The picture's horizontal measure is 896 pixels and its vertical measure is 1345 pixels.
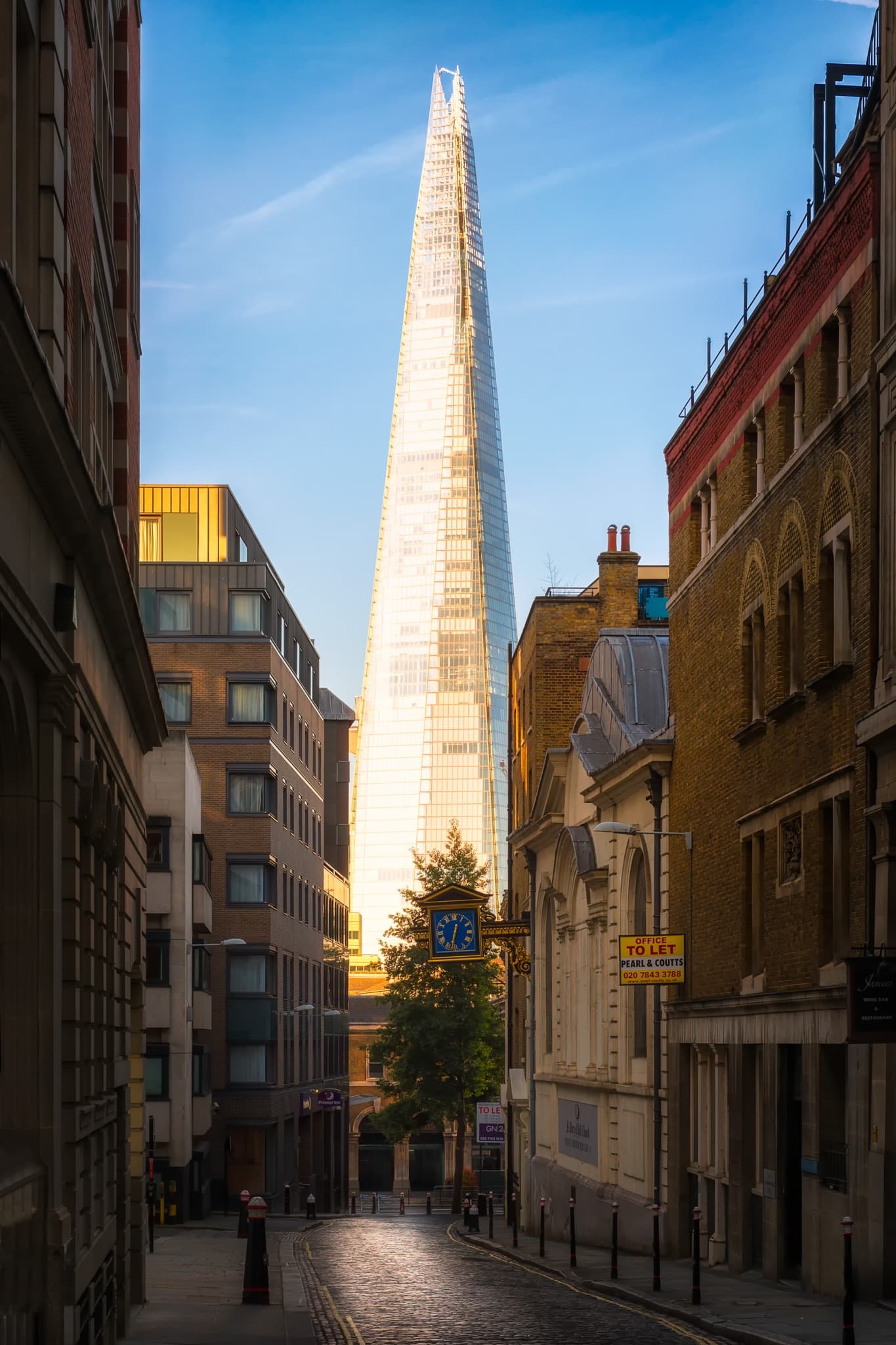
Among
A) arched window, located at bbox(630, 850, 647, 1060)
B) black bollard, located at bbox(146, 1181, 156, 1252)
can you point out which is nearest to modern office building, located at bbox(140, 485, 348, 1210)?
black bollard, located at bbox(146, 1181, 156, 1252)

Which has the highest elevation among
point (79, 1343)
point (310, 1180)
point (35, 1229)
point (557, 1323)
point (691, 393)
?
point (691, 393)

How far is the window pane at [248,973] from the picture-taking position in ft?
241

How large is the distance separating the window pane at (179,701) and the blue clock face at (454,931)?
98.0 ft

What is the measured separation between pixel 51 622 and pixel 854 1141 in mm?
12065

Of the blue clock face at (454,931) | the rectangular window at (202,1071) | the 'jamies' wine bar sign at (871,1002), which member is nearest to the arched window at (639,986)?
→ the blue clock face at (454,931)

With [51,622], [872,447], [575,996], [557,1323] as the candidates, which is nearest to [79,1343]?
[51,622]

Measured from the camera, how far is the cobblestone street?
21250mm

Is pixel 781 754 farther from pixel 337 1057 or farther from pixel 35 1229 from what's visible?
pixel 337 1057

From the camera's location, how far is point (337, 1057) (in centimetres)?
10125

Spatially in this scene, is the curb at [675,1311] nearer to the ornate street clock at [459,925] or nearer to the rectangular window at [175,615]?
the ornate street clock at [459,925]

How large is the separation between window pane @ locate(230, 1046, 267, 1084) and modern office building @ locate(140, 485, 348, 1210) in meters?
0.05

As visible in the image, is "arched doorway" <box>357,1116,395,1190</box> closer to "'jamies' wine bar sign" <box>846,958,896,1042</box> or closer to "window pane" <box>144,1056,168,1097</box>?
"window pane" <box>144,1056,168,1097</box>

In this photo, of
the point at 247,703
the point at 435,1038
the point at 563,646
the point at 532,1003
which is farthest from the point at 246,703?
the point at 532,1003

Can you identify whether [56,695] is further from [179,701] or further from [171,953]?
[179,701]
